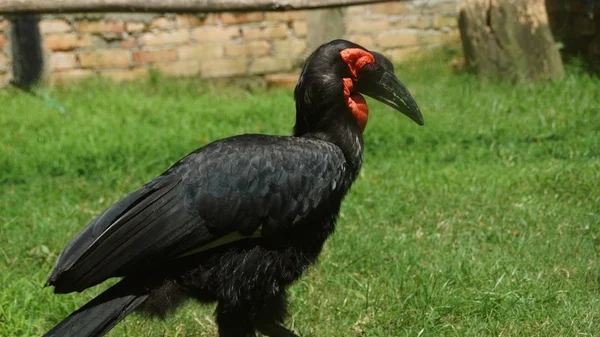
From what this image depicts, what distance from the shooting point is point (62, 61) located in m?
8.53

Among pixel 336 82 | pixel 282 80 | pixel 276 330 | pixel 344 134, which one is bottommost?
pixel 282 80

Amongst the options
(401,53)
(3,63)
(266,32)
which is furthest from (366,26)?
(3,63)

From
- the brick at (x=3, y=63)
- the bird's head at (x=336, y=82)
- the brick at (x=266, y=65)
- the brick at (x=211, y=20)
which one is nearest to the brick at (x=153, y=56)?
the brick at (x=211, y=20)

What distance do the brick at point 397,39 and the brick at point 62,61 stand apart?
9.57 ft

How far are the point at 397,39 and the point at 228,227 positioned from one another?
6319mm

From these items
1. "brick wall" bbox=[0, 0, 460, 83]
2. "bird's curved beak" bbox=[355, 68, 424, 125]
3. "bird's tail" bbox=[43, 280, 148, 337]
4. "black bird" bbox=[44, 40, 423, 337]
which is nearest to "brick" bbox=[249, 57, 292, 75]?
"brick wall" bbox=[0, 0, 460, 83]

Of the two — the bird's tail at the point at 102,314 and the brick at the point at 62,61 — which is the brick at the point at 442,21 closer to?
the brick at the point at 62,61

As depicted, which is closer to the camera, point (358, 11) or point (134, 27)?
point (134, 27)

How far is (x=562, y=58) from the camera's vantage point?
8430 millimetres

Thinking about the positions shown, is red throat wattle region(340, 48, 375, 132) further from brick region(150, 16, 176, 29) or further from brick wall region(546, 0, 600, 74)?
brick region(150, 16, 176, 29)

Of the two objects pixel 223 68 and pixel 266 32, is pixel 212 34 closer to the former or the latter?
pixel 223 68

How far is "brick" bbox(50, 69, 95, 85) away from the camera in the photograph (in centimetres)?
848

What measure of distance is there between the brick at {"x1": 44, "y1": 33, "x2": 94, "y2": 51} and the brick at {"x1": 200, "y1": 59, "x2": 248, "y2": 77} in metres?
1.07

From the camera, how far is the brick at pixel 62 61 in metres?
8.49
